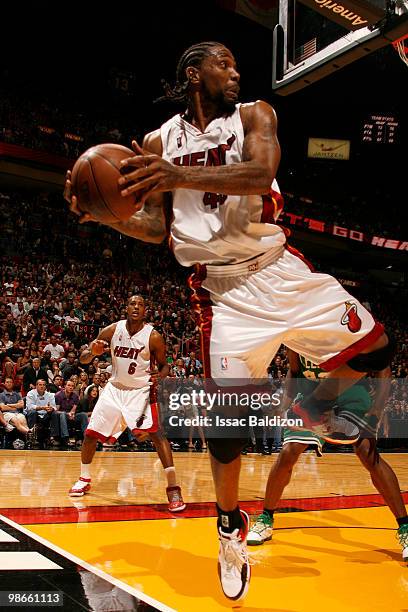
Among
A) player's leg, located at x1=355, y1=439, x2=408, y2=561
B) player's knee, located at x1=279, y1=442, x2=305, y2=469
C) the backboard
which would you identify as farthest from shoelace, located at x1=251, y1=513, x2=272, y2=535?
the backboard

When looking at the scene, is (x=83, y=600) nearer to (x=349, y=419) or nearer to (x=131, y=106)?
(x=349, y=419)

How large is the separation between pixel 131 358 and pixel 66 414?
4.35 m

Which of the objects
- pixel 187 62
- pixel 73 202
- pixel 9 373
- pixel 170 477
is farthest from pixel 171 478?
pixel 9 373

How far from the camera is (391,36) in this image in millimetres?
4504

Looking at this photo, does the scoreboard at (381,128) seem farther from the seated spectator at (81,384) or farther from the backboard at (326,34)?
the backboard at (326,34)

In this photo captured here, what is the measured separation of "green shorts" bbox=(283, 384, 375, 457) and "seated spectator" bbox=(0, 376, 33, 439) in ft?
20.1

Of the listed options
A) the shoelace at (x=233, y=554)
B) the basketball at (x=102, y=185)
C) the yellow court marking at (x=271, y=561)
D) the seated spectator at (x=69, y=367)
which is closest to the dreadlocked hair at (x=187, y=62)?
the basketball at (x=102, y=185)

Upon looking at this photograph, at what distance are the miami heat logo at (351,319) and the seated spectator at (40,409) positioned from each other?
23.7 feet

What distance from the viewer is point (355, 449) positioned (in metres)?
3.44

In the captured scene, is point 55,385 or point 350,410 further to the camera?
point 55,385

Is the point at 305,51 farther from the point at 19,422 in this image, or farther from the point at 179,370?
the point at 179,370

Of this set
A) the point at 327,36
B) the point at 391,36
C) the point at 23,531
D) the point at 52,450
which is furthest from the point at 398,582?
the point at 52,450

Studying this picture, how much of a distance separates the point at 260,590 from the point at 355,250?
24441 mm

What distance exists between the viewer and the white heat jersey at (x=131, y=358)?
542 cm
